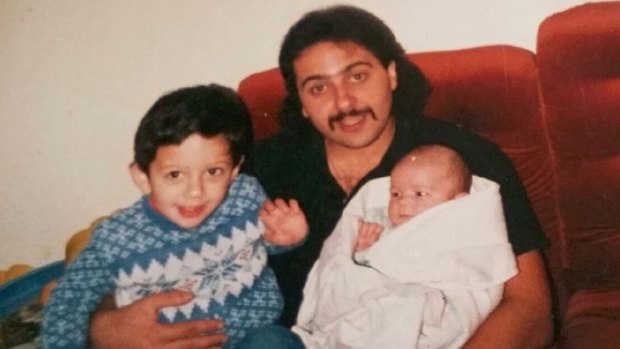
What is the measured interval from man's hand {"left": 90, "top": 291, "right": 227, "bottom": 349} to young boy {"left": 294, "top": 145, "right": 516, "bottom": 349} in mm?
193

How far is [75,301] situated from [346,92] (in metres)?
0.76

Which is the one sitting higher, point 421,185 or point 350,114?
point 350,114

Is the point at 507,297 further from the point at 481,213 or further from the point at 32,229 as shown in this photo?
the point at 32,229

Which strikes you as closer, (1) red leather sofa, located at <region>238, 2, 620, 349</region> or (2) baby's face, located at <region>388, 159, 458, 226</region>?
(2) baby's face, located at <region>388, 159, 458, 226</region>

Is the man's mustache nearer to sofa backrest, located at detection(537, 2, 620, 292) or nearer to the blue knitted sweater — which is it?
the blue knitted sweater

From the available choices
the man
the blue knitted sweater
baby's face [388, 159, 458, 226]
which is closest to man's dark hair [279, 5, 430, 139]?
the man

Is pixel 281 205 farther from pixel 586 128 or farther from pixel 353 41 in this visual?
pixel 586 128

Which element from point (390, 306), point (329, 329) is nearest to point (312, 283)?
point (329, 329)

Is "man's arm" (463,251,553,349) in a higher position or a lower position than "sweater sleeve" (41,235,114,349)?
lower

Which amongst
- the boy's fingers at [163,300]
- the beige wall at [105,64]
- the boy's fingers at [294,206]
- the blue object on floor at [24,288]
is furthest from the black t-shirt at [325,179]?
the blue object on floor at [24,288]

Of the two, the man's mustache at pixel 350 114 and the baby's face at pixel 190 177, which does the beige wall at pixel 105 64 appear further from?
the baby's face at pixel 190 177

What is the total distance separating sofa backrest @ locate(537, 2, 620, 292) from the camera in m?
1.57

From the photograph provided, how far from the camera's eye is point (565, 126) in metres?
1.62

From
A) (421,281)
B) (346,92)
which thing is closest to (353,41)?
(346,92)
